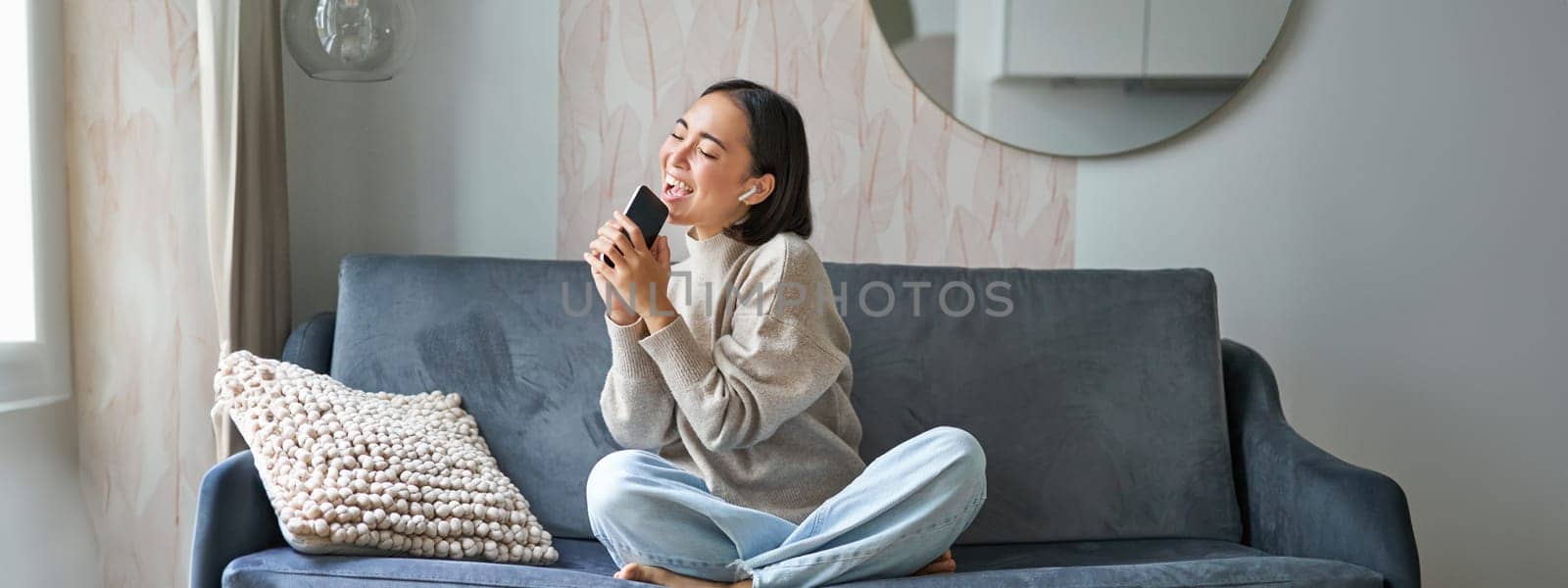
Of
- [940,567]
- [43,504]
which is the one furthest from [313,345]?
[940,567]

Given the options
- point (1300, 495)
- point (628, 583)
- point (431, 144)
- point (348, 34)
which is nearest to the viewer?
point (628, 583)

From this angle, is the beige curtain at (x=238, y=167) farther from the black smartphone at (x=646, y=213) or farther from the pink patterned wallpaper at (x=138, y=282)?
the black smartphone at (x=646, y=213)

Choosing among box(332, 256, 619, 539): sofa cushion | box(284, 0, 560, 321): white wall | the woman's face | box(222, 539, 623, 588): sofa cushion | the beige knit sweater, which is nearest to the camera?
box(222, 539, 623, 588): sofa cushion

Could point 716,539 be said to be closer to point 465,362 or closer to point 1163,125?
point 465,362

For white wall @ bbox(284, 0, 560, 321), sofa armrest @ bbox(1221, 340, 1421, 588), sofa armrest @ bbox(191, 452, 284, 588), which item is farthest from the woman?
white wall @ bbox(284, 0, 560, 321)

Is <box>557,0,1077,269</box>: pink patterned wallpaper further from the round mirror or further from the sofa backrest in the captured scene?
the sofa backrest

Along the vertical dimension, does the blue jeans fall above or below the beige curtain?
below

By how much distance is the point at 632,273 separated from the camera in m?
1.52

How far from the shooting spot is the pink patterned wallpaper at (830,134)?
2324 mm

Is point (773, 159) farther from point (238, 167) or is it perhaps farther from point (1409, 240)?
point (1409, 240)

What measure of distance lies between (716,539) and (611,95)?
1098 mm

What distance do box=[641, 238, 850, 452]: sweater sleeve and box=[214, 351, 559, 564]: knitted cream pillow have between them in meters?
0.30

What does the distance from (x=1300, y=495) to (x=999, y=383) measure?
1.56 feet

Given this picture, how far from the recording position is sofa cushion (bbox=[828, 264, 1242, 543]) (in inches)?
76.4
